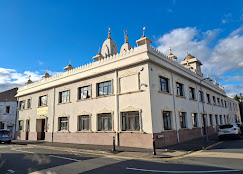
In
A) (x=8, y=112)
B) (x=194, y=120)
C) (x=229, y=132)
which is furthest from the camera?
(x=8, y=112)

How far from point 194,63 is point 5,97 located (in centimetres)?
3810

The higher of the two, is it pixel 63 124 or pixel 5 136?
pixel 63 124

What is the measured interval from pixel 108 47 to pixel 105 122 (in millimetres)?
15261

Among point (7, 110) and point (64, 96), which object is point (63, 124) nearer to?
point (64, 96)

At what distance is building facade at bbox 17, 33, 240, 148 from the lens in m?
15.4

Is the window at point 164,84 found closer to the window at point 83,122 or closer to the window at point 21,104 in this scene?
the window at point 83,122

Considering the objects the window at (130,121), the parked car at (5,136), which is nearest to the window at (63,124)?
the parked car at (5,136)

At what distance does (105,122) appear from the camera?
59.2 ft

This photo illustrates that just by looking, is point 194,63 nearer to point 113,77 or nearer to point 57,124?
point 113,77

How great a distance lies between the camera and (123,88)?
55.9 ft

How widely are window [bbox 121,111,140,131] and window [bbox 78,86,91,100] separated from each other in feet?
19.5

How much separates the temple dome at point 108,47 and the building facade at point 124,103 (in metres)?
8.51

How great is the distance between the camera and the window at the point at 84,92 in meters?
20.6

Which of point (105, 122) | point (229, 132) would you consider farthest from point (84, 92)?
point (229, 132)
